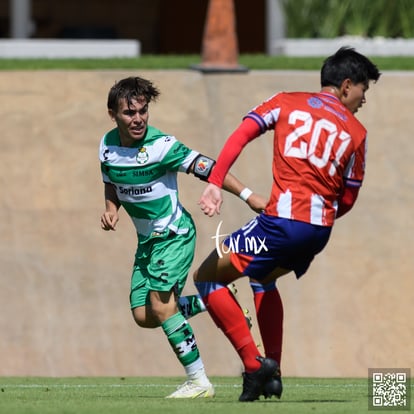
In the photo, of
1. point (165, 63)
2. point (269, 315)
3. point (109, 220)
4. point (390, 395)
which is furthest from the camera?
point (165, 63)

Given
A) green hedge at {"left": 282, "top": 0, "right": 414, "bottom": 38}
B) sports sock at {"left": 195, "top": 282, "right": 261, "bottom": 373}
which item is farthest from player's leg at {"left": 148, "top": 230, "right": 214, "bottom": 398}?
green hedge at {"left": 282, "top": 0, "right": 414, "bottom": 38}

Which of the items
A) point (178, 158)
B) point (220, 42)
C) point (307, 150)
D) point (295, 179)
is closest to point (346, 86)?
point (307, 150)

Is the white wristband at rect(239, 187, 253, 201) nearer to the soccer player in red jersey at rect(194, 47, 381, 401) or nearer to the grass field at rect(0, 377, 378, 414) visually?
the soccer player in red jersey at rect(194, 47, 381, 401)

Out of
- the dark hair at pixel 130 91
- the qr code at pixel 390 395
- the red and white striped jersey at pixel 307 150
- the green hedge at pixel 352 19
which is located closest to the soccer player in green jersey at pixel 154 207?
the dark hair at pixel 130 91

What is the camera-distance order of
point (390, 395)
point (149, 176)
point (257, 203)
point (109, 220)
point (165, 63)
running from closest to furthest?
1. point (257, 203)
2. point (390, 395)
3. point (109, 220)
4. point (149, 176)
5. point (165, 63)

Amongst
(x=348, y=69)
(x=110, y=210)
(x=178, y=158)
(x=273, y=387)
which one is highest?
(x=348, y=69)

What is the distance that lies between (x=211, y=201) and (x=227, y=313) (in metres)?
0.84

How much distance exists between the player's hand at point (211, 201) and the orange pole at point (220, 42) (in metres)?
9.70

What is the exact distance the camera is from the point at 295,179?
7629 millimetres

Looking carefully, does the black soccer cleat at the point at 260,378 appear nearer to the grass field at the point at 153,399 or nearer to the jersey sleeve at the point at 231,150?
the grass field at the point at 153,399

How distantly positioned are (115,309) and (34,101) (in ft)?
10.6

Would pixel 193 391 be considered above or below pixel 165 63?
below

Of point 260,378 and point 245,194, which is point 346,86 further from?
point 260,378

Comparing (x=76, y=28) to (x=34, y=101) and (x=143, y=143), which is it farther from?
(x=143, y=143)
